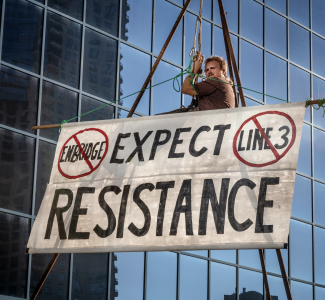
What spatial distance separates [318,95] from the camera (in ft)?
80.7

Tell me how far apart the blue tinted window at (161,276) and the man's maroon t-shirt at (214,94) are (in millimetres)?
10246

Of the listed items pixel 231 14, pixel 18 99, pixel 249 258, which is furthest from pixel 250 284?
pixel 18 99

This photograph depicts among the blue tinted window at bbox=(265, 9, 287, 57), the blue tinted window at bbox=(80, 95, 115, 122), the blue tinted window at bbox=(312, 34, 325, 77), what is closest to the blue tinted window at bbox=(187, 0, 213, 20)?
the blue tinted window at bbox=(265, 9, 287, 57)

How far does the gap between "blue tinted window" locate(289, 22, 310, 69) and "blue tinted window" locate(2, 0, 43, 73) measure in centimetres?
1124

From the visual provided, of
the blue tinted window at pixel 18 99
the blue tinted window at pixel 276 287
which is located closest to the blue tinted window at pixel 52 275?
the blue tinted window at pixel 18 99

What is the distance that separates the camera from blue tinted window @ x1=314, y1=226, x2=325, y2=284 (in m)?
22.2

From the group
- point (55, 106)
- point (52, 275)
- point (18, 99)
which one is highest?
point (55, 106)

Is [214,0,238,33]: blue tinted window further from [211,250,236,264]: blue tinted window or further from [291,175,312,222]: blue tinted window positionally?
[211,250,236,264]: blue tinted window

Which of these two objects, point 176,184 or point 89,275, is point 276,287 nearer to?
point 89,275

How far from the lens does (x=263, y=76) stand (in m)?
22.6

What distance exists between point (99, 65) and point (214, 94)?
9910 millimetres

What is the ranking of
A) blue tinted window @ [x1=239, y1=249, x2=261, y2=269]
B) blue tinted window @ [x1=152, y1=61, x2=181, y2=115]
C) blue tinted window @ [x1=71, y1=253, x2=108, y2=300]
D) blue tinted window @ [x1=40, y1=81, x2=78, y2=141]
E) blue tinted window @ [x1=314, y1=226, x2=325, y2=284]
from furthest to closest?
blue tinted window @ [x1=314, y1=226, x2=325, y2=284] → blue tinted window @ [x1=239, y1=249, x2=261, y2=269] → blue tinted window @ [x1=152, y1=61, x2=181, y2=115] → blue tinted window @ [x1=40, y1=81, x2=78, y2=141] → blue tinted window @ [x1=71, y1=253, x2=108, y2=300]

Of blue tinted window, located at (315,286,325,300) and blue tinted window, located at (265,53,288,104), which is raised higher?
blue tinted window, located at (265,53,288,104)

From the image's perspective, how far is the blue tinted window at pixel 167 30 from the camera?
19.0m
